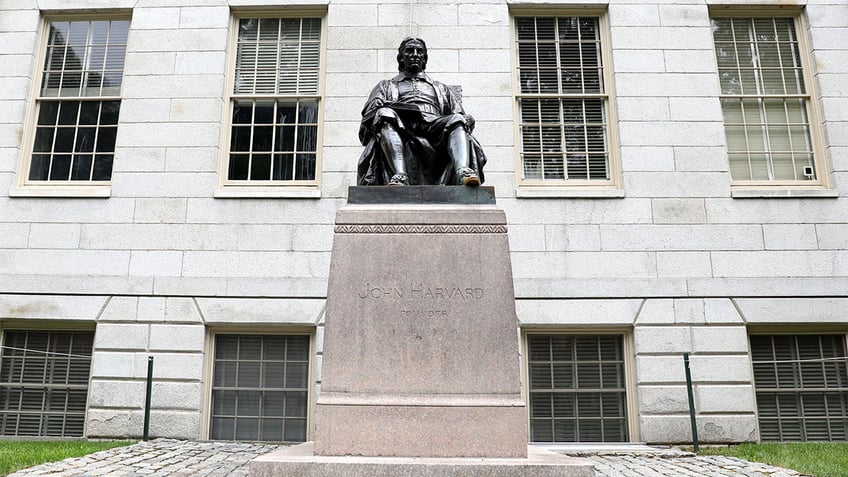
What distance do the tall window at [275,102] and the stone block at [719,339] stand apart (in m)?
6.12

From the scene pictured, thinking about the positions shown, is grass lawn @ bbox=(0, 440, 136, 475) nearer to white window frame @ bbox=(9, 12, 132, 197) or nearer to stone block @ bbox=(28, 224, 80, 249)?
stone block @ bbox=(28, 224, 80, 249)

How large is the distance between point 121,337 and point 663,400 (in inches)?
300

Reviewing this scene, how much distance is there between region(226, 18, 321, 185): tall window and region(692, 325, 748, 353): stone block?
20.1ft

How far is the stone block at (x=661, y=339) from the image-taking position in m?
9.22

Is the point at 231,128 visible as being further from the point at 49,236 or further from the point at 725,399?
the point at 725,399

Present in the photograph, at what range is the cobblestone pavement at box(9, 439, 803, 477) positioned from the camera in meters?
5.90

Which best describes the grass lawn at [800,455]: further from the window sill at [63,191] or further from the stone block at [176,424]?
the window sill at [63,191]

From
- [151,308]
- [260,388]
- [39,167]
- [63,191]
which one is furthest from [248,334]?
[39,167]

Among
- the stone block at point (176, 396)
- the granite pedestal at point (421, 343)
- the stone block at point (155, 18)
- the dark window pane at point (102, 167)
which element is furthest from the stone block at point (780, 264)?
the dark window pane at point (102, 167)

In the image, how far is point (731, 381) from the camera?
9094 mm

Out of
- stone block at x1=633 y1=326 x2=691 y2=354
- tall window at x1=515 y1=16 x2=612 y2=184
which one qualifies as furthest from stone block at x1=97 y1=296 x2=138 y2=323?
stone block at x1=633 y1=326 x2=691 y2=354

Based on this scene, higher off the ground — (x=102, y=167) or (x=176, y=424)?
(x=102, y=167)

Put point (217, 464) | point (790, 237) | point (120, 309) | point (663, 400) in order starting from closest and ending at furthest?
point (217, 464) < point (663, 400) < point (120, 309) < point (790, 237)

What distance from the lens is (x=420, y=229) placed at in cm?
543
